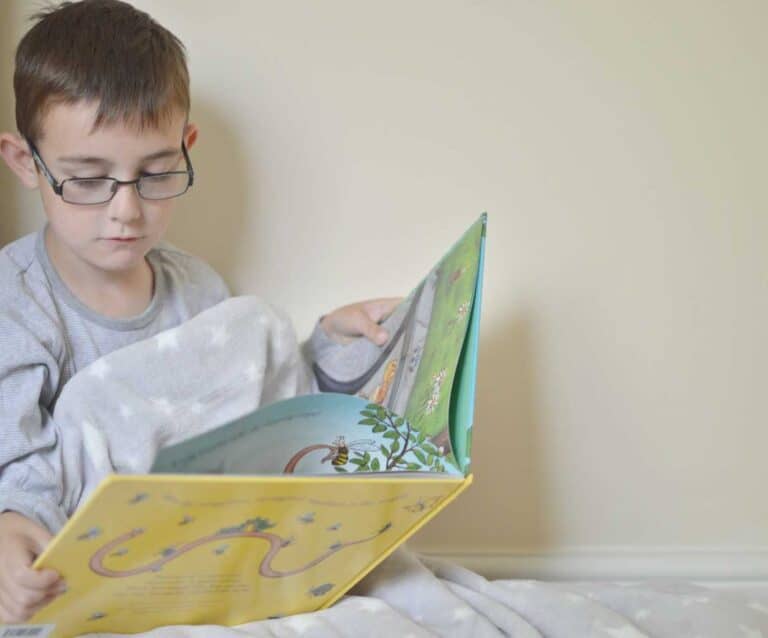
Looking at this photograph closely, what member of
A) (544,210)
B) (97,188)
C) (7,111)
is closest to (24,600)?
(97,188)

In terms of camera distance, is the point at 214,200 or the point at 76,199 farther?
the point at 214,200

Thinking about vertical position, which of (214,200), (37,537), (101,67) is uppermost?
(101,67)

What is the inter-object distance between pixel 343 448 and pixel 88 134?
0.34m

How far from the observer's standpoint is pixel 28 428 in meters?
0.86

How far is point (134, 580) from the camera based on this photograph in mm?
739

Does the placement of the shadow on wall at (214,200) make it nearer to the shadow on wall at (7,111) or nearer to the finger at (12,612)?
the shadow on wall at (7,111)

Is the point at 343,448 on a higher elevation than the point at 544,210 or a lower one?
lower

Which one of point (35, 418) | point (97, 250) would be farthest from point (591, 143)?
point (35, 418)

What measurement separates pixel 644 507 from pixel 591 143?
0.45 meters

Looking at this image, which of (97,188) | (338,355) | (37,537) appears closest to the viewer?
(37,537)

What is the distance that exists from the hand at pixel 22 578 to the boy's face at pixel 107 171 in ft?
0.88

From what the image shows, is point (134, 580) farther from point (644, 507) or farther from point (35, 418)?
point (644, 507)

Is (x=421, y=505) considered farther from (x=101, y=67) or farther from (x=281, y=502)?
(x=101, y=67)

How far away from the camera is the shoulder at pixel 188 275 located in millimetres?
1042
